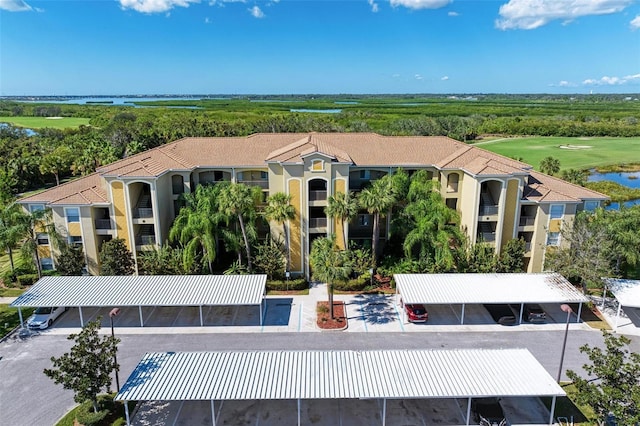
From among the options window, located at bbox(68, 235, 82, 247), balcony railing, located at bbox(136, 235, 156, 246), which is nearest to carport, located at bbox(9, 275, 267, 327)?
balcony railing, located at bbox(136, 235, 156, 246)

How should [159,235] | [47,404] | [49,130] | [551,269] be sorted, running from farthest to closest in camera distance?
[49,130] → [159,235] → [551,269] → [47,404]

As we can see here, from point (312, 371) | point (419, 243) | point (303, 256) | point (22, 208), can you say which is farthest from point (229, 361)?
point (22, 208)

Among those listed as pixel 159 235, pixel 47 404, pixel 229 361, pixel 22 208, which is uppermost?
pixel 22 208

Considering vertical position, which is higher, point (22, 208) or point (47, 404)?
point (22, 208)

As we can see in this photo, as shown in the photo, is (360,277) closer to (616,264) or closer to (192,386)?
(192,386)

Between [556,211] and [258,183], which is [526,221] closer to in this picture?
[556,211]
